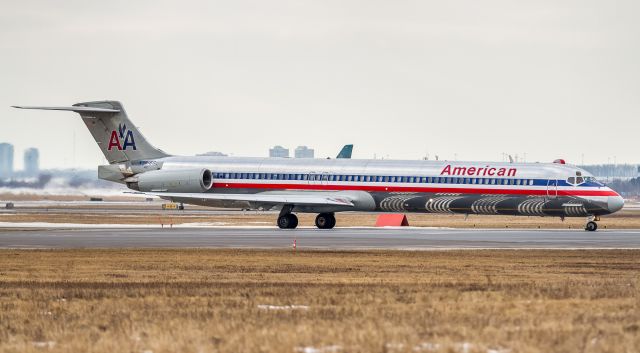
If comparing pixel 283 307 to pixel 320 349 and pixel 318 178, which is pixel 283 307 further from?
pixel 318 178

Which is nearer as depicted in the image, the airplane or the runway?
the runway

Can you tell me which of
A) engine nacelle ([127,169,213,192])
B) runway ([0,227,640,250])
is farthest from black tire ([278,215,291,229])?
runway ([0,227,640,250])

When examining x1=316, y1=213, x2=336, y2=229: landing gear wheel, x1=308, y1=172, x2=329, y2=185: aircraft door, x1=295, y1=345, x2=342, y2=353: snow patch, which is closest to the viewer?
x1=295, y1=345, x2=342, y2=353: snow patch

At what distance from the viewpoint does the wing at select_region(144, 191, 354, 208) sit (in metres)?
61.5

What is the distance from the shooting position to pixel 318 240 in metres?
48.1

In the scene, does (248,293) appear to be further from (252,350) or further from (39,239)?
(39,239)

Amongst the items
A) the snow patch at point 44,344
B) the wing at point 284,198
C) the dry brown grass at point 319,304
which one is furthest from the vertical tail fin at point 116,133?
the snow patch at point 44,344

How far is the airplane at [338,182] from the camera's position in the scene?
5831 cm

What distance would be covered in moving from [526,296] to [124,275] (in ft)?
35.2

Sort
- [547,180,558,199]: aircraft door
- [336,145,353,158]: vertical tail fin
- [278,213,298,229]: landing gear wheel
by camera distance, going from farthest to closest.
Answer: [336,145,353,158]: vertical tail fin → [278,213,298,229]: landing gear wheel → [547,180,558,199]: aircraft door

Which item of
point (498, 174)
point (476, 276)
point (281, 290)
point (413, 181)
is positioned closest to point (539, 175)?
point (498, 174)

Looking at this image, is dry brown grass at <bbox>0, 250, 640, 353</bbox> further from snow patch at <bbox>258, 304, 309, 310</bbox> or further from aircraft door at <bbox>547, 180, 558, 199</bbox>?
aircraft door at <bbox>547, 180, 558, 199</bbox>

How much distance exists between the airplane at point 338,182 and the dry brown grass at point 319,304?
79.1 feet

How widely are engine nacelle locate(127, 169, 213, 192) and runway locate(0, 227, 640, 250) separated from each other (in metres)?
8.17
